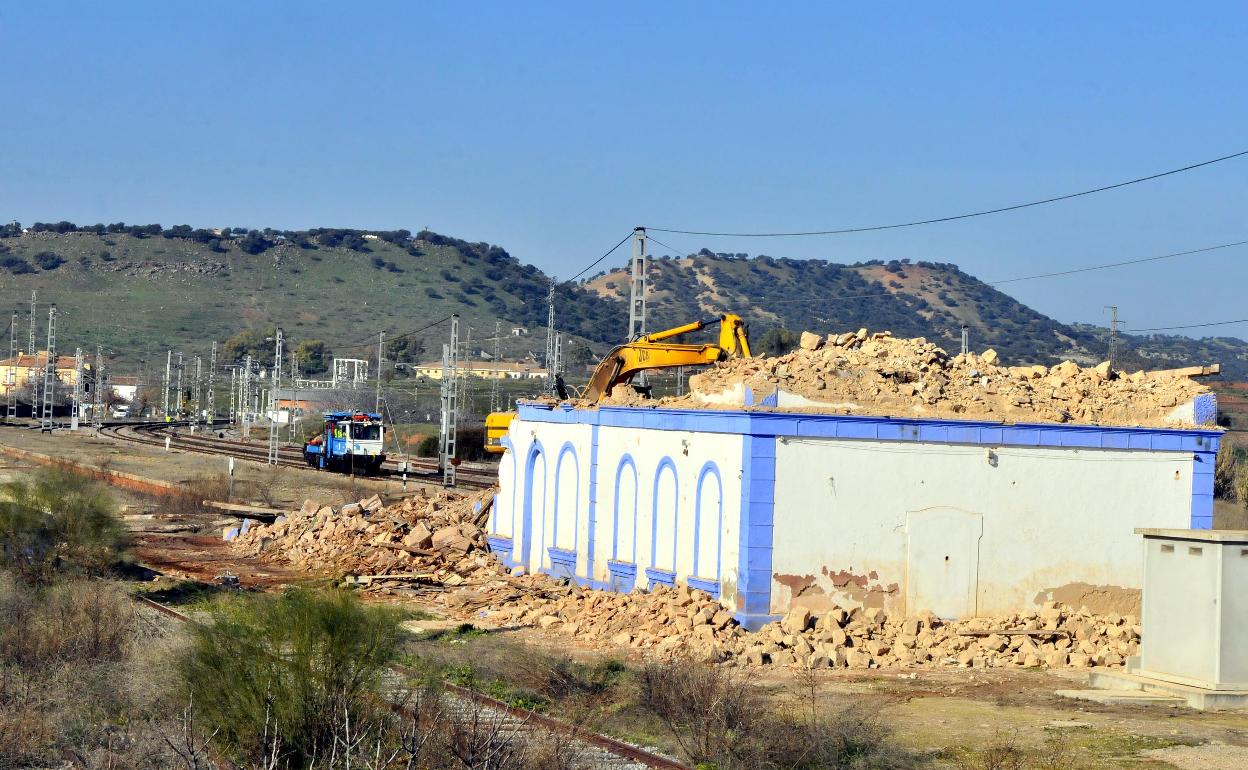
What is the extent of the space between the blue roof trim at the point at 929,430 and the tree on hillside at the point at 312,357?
124m

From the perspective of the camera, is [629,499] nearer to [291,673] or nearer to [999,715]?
[999,715]

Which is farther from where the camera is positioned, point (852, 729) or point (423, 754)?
point (852, 729)

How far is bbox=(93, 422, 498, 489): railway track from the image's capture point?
53.4 m

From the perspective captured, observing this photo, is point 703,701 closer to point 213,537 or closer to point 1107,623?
point 1107,623

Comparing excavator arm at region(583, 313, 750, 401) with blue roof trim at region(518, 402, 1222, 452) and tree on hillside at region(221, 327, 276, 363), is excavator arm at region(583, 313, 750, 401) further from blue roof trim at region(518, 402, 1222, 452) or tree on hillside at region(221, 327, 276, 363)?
tree on hillside at region(221, 327, 276, 363)

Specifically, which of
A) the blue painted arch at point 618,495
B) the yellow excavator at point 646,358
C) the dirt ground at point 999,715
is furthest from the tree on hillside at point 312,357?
the blue painted arch at point 618,495

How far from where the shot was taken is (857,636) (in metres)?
19.0

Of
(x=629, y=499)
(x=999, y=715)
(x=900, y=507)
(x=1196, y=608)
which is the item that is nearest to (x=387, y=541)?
(x=629, y=499)

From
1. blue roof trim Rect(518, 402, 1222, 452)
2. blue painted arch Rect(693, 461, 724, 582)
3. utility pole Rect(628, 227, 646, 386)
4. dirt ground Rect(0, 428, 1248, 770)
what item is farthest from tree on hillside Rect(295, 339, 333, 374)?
blue roof trim Rect(518, 402, 1222, 452)

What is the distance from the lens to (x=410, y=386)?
126 metres

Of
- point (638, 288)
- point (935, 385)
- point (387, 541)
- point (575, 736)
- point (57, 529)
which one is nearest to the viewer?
point (575, 736)

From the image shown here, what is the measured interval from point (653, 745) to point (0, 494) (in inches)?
874

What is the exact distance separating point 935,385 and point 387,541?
12.3 metres

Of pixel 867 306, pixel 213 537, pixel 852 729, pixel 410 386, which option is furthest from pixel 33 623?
pixel 867 306
